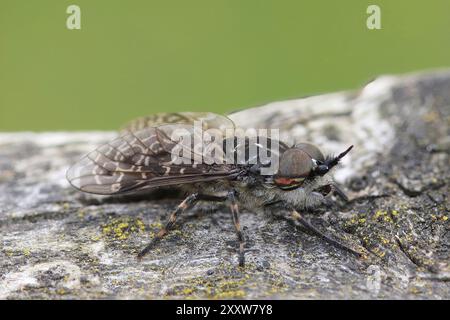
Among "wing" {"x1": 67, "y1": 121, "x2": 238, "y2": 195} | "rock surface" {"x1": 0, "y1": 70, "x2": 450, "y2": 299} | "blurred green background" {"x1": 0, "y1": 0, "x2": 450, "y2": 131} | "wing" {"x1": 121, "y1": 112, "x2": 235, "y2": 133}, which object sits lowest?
"rock surface" {"x1": 0, "y1": 70, "x2": 450, "y2": 299}

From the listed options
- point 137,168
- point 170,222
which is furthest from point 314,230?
point 137,168

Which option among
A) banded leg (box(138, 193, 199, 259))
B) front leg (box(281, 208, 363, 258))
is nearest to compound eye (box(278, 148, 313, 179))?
front leg (box(281, 208, 363, 258))

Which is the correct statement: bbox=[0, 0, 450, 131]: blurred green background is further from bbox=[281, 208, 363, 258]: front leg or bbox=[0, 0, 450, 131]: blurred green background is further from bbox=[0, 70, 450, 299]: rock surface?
bbox=[281, 208, 363, 258]: front leg

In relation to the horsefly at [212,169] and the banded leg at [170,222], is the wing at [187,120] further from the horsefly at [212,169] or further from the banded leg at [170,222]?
the banded leg at [170,222]

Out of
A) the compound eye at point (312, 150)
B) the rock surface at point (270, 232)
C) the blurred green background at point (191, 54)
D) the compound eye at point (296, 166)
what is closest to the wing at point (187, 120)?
the rock surface at point (270, 232)

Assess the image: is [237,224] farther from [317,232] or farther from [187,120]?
[187,120]
